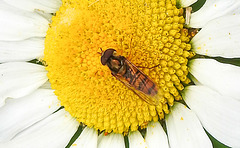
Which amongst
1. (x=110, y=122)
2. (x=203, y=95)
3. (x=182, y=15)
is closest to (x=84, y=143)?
(x=110, y=122)

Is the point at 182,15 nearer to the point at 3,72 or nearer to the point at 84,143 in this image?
the point at 84,143

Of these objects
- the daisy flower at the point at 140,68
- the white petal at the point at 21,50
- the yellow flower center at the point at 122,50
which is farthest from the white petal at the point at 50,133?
the white petal at the point at 21,50

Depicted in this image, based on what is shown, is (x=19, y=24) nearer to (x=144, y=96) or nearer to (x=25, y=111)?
(x=25, y=111)

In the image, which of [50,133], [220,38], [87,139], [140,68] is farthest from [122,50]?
[50,133]

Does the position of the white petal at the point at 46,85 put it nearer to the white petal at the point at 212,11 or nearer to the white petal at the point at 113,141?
the white petal at the point at 113,141

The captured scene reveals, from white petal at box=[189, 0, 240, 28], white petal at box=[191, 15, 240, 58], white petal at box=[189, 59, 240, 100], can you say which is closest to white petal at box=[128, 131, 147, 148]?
white petal at box=[189, 59, 240, 100]
